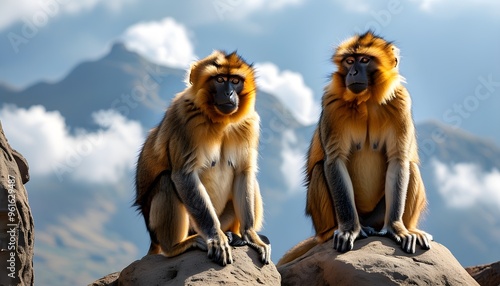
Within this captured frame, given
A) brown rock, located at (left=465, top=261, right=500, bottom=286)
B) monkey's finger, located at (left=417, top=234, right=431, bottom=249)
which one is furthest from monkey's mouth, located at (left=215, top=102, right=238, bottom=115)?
brown rock, located at (left=465, top=261, right=500, bottom=286)

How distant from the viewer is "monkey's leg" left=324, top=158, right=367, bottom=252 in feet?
29.0

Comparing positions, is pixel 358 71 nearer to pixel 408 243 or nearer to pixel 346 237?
pixel 346 237

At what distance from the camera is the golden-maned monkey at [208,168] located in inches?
331

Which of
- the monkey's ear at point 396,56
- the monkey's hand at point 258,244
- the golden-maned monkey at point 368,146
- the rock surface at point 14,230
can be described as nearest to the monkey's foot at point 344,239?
the golden-maned monkey at point 368,146

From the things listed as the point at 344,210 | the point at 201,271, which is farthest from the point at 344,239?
the point at 201,271

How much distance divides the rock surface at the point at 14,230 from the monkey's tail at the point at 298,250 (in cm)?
340

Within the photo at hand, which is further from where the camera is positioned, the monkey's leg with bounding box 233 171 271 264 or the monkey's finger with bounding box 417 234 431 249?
the monkey's finger with bounding box 417 234 431 249

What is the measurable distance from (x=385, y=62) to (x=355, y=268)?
278cm

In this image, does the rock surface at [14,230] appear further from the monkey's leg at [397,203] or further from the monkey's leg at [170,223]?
the monkey's leg at [397,203]

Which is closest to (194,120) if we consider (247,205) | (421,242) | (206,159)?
(206,159)

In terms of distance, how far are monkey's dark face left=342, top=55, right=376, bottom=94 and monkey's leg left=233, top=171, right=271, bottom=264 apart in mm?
1753

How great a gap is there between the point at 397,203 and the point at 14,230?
469cm

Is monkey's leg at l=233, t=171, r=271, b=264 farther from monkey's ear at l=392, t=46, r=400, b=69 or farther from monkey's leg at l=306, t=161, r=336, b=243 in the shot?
monkey's ear at l=392, t=46, r=400, b=69

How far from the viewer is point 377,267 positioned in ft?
27.7
